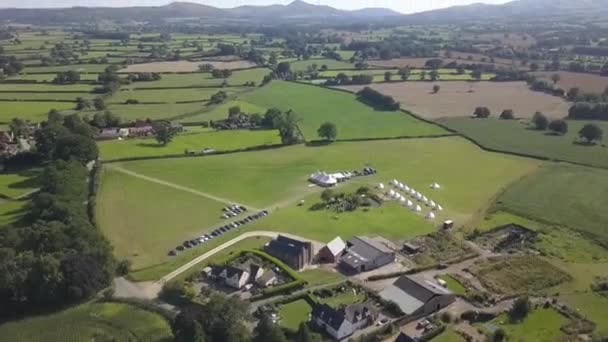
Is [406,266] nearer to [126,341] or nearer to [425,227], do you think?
[425,227]

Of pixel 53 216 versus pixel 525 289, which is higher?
pixel 53 216

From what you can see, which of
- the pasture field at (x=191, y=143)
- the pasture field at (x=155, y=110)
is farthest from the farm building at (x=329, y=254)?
the pasture field at (x=155, y=110)

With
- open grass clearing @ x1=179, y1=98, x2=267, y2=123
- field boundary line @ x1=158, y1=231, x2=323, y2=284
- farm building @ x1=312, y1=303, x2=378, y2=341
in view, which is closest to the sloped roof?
field boundary line @ x1=158, y1=231, x2=323, y2=284

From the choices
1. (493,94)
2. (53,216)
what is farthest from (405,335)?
(493,94)

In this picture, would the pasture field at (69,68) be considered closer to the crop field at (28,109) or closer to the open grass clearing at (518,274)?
the crop field at (28,109)

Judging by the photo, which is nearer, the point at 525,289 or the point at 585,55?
the point at 525,289

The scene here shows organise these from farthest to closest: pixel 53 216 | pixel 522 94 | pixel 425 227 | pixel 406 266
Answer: pixel 522 94 < pixel 425 227 < pixel 53 216 < pixel 406 266
